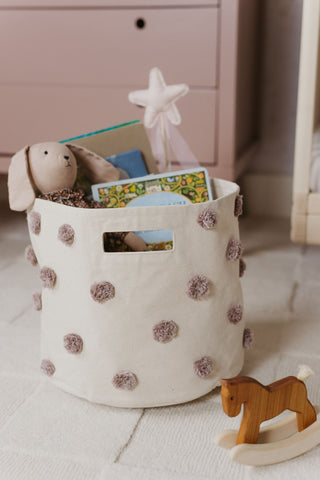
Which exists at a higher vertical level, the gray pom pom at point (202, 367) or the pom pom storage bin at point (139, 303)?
the pom pom storage bin at point (139, 303)

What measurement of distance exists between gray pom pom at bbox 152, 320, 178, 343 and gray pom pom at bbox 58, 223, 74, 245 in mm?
175

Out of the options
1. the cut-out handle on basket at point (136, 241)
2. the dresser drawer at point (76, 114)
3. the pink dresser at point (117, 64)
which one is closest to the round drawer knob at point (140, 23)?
the pink dresser at point (117, 64)


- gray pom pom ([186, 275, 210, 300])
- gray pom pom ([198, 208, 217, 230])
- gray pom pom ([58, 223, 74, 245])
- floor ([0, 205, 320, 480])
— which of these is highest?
gray pom pom ([198, 208, 217, 230])

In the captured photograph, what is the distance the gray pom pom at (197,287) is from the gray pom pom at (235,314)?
0.26ft

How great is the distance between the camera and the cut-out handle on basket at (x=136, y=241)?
0.86 metres

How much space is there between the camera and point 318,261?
150cm

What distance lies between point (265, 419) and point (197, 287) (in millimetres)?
202

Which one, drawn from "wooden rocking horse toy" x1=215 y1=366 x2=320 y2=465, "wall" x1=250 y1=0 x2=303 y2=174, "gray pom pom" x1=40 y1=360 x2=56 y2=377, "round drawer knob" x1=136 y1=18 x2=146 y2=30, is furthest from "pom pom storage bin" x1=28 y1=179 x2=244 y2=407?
"wall" x1=250 y1=0 x2=303 y2=174

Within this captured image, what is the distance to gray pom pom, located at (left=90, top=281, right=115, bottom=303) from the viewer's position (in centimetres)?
79

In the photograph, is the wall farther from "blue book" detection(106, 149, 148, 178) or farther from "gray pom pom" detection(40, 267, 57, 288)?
"gray pom pom" detection(40, 267, 57, 288)

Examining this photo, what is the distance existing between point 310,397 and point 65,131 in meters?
0.95

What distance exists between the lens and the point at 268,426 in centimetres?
77

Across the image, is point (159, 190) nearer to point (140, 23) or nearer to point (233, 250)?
point (233, 250)

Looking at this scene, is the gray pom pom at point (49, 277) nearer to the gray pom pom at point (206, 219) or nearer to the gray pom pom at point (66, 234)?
the gray pom pom at point (66, 234)
